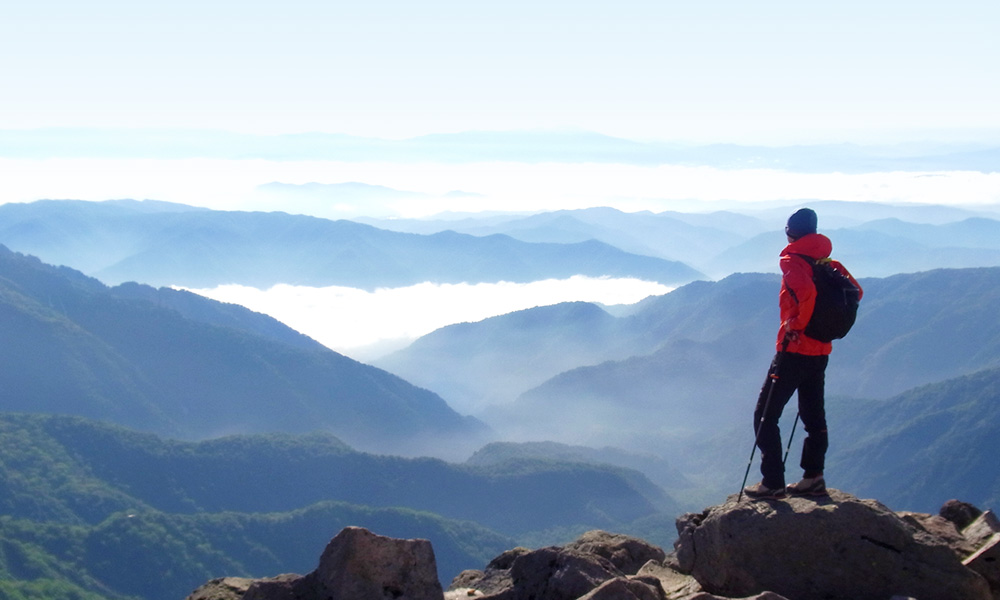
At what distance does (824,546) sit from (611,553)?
519 centimetres

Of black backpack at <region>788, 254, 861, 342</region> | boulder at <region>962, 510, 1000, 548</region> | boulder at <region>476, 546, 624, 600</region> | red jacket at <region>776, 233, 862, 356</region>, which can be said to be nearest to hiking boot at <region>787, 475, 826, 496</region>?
red jacket at <region>776, 233, 862, 356</region>

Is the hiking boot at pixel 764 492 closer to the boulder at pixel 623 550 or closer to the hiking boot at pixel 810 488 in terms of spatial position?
the hiking boot at pixel 810 488

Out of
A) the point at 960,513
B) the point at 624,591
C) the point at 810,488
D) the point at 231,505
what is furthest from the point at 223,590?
the point at 231,505

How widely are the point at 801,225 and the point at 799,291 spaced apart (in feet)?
4.33

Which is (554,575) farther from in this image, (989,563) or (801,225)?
(801,225)

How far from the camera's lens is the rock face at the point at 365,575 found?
544 inches

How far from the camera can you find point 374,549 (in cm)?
1396

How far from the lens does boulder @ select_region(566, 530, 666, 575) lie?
57.0ft

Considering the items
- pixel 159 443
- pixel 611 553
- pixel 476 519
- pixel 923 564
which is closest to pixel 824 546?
pixel 923 564

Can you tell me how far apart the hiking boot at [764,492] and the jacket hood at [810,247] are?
3780 millimetres

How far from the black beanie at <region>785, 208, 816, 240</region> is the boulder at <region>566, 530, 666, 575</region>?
22.2ft

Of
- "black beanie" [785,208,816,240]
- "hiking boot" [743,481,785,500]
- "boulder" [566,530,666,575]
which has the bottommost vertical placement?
"boulder" [566,530,666,575]

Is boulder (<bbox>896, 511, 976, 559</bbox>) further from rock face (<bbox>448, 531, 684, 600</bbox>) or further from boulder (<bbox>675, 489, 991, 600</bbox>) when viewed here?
rock face (<bbox>448, 531, 684, 600</bbox>)

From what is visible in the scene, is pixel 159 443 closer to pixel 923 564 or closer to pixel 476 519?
pixel 476 519
